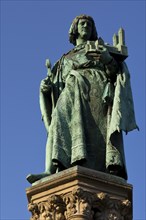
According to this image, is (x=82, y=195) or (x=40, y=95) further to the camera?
(x=40, y=95)

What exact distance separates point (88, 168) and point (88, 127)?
3.91ft

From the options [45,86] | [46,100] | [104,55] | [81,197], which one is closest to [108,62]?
[104,55]

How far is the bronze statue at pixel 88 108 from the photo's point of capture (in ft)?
48.4

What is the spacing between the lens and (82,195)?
13844 mm

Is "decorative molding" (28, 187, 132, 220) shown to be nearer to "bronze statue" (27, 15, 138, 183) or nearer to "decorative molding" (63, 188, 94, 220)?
"decorative molding" (63, 188, 94, 220)

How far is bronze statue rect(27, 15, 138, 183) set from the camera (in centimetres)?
1474

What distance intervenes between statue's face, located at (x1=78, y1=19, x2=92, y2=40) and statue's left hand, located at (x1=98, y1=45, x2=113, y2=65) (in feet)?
4.05

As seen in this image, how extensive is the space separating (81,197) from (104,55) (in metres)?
3.10

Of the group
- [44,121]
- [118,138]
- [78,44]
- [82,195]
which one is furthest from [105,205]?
[78,44]

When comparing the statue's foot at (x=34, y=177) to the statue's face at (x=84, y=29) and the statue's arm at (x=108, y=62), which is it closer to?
the statue's arm at (x=108, y=62)

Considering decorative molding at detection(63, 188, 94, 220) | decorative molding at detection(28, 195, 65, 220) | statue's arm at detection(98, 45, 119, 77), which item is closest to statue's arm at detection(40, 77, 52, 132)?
statue's arm at detection(98, 45, 119, 77)

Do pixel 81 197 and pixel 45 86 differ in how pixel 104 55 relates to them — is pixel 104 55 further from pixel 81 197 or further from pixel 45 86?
pixel 81 197

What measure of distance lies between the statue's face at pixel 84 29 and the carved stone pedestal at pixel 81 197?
365cm

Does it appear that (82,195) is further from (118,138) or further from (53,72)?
(53,72)
